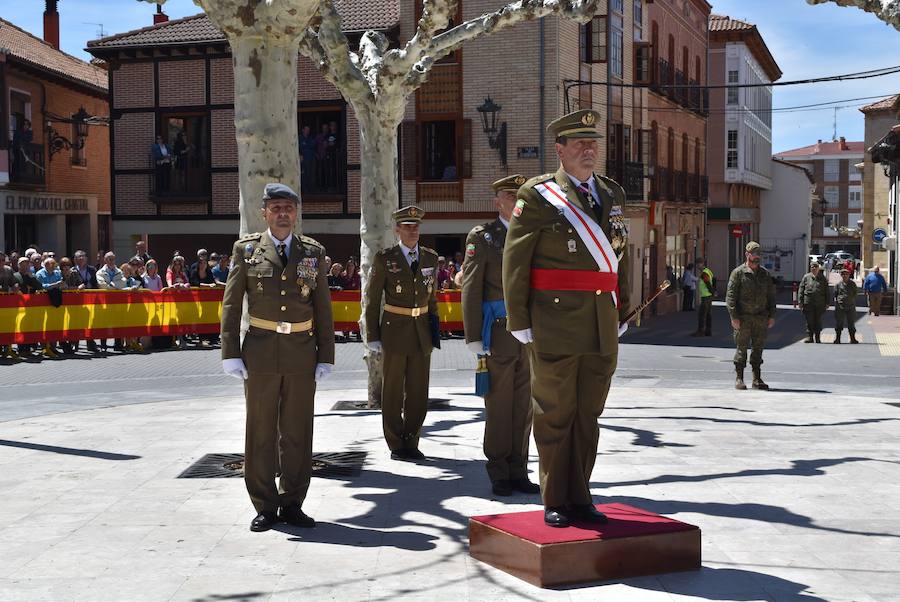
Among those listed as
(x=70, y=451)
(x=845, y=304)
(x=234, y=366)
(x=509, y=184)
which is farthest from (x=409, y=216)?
(x=845, y=304)

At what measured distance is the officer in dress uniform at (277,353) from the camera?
7.45 m

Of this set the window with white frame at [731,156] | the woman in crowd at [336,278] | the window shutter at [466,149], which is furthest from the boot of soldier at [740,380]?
the window with white frame at [731,156]

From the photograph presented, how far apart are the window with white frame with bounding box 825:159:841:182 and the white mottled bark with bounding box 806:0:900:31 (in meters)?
133

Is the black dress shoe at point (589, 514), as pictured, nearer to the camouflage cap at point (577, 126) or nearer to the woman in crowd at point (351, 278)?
the camouflage cap at point (577, 126)

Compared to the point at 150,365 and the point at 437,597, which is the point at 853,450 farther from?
the point at 150,365

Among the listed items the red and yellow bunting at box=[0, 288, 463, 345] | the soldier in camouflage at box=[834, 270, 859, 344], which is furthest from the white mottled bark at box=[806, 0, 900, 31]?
the soldier in camouflage at box=[834, 270, 859, 344]

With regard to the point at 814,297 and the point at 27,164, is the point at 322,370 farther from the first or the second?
the point at 27,164

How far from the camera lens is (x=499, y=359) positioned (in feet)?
28.0

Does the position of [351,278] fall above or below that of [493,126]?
below

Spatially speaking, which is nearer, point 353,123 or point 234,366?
point 234,366

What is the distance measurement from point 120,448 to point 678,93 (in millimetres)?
35853

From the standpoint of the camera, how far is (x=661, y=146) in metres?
40.2

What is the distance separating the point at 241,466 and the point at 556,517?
12.6 feet

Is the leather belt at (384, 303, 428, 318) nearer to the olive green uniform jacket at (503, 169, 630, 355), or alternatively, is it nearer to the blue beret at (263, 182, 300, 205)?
the blue beret at (263, 182, 300, 205)
